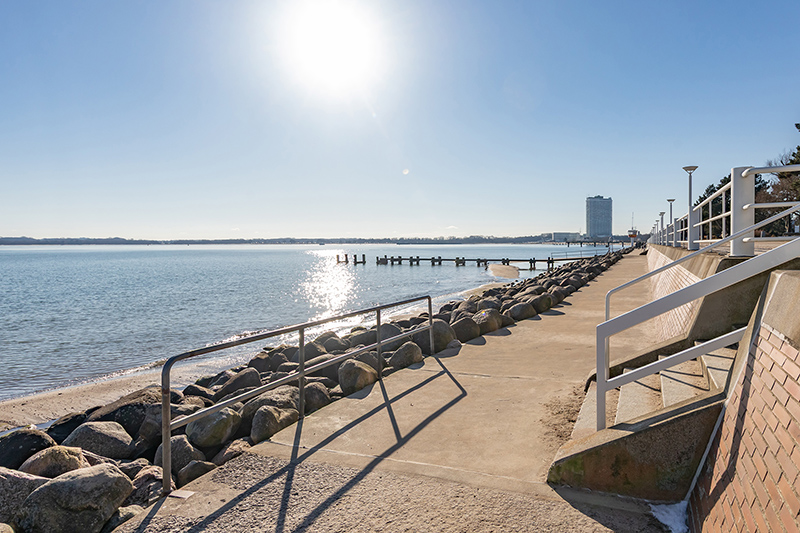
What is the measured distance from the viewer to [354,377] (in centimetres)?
573

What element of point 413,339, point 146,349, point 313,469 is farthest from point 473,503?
point 146,349

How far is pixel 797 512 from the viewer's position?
1742mm

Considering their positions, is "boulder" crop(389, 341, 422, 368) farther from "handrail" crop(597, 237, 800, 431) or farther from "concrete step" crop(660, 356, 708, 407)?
"handrail" crop(597, 237, 800, 431)

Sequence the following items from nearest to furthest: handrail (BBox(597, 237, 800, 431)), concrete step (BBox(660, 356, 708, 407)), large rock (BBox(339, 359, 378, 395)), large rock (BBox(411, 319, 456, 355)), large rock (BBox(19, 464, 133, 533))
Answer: handrail (BBox(597, 237, 800, 431)) < large rock (BBox(19, 464, 133, 533)) < concrete step (BBox(660, 356, 708, 407)) < large rock (BBox(339, 359, 378, 395)) < large rock (BBox(411, 319, 456, 355))

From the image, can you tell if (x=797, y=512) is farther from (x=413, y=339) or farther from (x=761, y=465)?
(x=413, y=339)

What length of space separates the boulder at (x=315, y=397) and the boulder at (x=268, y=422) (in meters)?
0.49

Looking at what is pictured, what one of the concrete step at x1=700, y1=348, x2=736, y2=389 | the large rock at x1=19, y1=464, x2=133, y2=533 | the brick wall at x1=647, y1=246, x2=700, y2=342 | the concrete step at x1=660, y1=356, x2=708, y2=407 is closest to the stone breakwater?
→ the large rock at x1=19, y1=464, x2=133, y2=533

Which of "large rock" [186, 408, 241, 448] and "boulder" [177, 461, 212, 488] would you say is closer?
"boulder" [177, 461, 212, 488]

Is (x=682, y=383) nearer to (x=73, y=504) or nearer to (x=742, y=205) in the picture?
(x=742, y=205)

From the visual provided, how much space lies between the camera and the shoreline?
32.1 feet

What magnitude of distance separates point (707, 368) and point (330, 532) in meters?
3.05

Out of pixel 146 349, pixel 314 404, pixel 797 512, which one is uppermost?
pixel 797 512

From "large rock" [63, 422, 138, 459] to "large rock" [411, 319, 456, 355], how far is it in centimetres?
416

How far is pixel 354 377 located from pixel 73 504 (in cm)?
314
